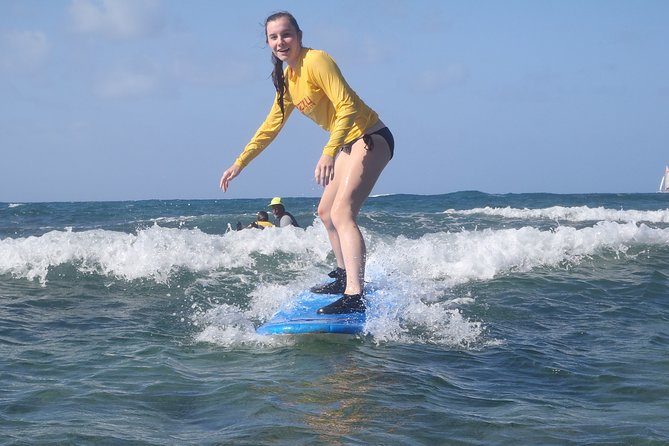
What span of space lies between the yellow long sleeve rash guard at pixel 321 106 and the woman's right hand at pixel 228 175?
0.05 meters

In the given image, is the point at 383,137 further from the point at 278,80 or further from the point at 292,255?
the point at 292,255

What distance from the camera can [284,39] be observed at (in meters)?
4.87

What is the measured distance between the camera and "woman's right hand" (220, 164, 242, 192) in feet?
17.1

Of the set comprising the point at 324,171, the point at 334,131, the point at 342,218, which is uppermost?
the point at 334,131

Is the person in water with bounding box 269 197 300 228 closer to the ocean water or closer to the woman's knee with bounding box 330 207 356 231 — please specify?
the ocean water

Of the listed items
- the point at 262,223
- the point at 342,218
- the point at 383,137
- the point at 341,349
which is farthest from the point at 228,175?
the point at 262,223

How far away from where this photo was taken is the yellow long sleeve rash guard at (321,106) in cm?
472

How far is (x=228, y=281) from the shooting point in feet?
30.5

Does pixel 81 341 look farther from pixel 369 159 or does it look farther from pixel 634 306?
pixel 634 306

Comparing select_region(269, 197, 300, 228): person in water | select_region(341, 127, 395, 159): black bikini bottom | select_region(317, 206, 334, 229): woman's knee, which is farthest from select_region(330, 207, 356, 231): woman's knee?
select_region(269, 197, 300, 228): person in water

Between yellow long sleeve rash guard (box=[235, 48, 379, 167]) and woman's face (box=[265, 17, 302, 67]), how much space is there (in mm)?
76

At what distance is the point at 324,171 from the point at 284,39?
1068 mm

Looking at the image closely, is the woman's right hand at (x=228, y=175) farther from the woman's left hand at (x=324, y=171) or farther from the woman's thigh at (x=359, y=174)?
the woman's left hand at (x=324, y=171)

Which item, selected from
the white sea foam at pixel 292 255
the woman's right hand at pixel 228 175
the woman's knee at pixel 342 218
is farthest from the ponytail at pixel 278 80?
the white sea foam at pixel 292 255
